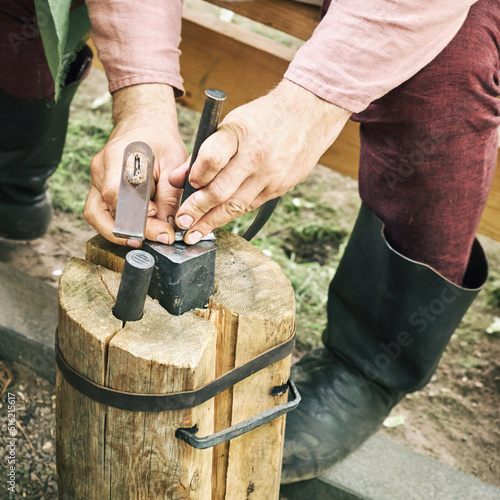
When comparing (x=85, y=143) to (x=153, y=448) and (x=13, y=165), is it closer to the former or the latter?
(x=13, y=165)

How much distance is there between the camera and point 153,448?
3.38 feet

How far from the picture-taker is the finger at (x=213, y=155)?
986 mm

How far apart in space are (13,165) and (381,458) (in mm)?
1534

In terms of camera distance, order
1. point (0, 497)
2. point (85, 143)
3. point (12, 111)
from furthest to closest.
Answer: point (85, 143), point (12, 111), point (0, 497)

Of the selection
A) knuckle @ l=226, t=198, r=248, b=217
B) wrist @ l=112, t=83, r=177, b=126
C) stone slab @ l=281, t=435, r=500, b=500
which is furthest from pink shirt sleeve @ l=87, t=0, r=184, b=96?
stone slab @ l=281, t=435, r=500, b=500

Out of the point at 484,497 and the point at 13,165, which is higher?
the point at 13,165

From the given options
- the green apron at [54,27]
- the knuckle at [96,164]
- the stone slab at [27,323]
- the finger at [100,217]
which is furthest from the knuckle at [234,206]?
the stone slab at [27,323]

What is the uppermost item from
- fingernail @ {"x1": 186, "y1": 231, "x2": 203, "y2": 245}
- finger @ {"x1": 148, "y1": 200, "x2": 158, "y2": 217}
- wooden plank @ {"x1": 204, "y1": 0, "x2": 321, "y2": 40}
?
wooden plank @ {"x1": 204, "y1": 0, "x2": 321, "y2": 40}

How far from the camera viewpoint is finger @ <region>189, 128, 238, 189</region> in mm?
986

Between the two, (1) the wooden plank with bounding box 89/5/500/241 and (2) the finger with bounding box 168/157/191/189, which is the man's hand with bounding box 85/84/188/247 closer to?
(2) the finger with bounding box 168/157/191/189

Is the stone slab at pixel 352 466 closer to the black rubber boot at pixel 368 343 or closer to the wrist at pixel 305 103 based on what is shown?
the black rubber boot at pixel 368 343

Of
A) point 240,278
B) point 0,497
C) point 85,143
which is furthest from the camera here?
point 85,143

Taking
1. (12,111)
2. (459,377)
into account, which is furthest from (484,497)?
(12,111)

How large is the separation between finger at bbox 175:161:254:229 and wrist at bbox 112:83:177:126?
316 millimetres
